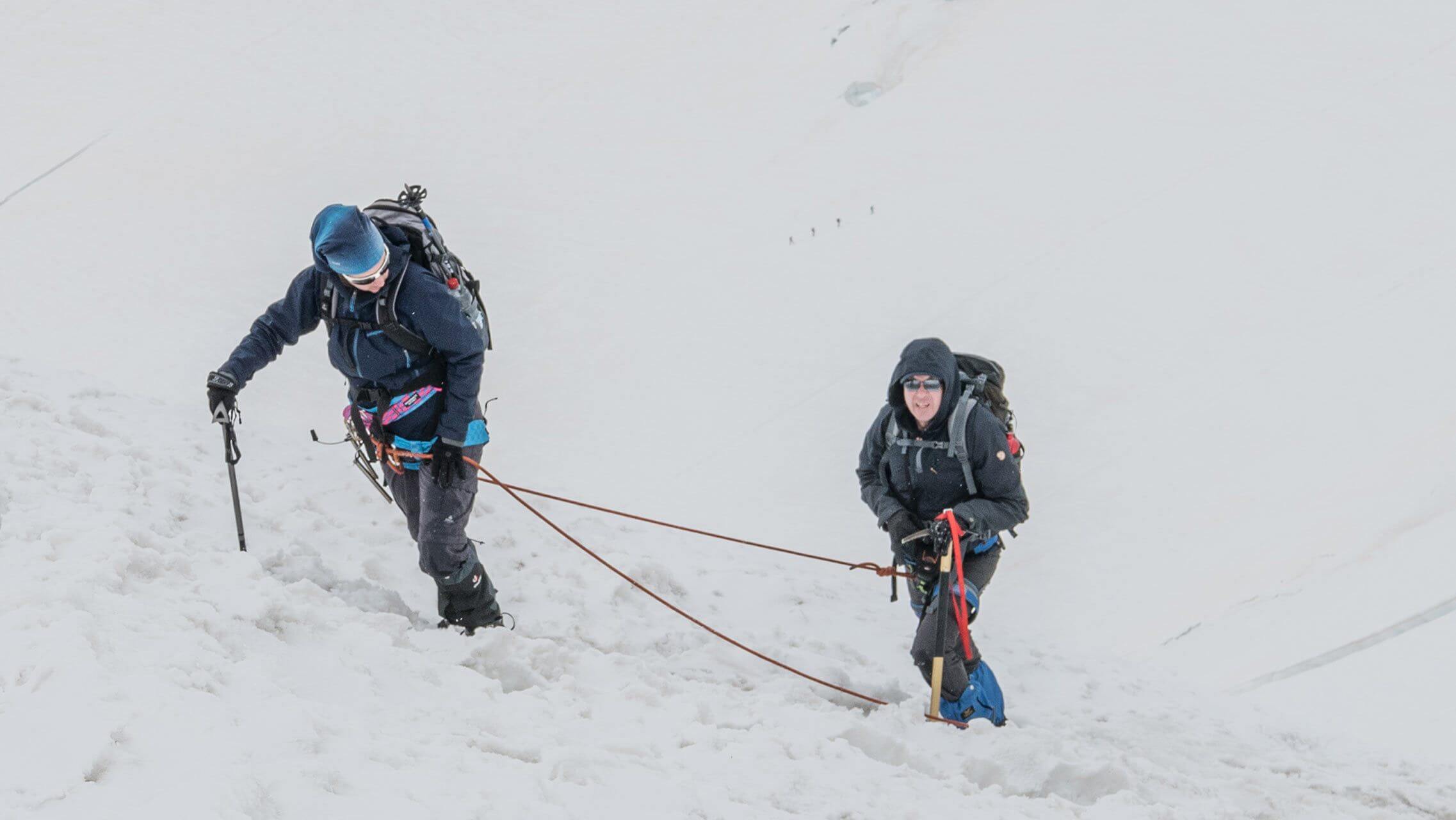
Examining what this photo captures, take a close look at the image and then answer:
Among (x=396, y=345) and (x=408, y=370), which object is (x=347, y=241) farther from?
(x=408, y=370)

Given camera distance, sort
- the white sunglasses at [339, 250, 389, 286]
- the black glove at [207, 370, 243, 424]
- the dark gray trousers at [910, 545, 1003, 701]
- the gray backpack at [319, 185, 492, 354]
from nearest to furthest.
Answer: the white sunglasses at [339, 250, 389, 286]
the gray backpack at [319, 185, 492, 354]
the black glove at [207, 370, 243, 424]
the dark gray trousers at [910, 545, 1003, 701]

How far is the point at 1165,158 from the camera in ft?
66.8

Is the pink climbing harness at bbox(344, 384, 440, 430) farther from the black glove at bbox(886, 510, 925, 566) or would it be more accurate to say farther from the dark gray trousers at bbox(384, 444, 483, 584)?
the black glove at bbox(886, 510, 925, 566)

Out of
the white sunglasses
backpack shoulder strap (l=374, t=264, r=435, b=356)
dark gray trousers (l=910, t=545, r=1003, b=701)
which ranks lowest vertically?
dark gray trousers (l=910, t=545, r=1003, b=701)

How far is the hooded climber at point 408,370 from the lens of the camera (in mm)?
4238

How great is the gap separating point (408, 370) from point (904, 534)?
248 centimetres

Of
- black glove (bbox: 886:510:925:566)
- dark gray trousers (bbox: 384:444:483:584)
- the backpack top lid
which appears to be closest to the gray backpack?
dark gray trousers (bbox: 384:444:483:584)

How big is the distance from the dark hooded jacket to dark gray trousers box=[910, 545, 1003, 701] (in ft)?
1.05

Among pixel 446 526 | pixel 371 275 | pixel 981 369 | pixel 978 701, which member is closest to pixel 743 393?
pixel 981 369

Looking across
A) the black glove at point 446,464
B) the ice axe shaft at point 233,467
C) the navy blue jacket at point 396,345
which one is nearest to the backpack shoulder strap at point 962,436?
the navy blue jacket at point 396,345

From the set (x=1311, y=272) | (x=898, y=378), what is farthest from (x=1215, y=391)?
(x=898, y=378)

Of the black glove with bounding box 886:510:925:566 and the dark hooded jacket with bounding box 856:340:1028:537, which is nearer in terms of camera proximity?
the dark hooded jacket with bounding box 856:340:1028:537

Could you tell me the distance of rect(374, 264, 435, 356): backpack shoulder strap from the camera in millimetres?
4211

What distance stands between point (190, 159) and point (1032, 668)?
25405 mm
